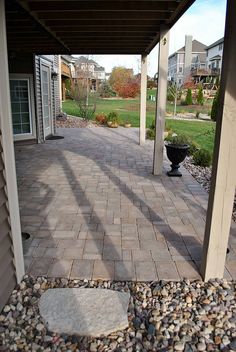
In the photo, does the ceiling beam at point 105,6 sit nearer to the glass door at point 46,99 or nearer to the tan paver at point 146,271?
the tan paver at point 146,271

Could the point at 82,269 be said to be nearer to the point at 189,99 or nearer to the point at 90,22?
the point at 90,22

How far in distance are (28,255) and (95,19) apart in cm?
365

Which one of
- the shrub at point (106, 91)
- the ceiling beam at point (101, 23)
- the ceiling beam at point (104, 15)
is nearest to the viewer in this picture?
the ceiling beam at point (104, 15)

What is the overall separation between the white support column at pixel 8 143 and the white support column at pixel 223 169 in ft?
4.89

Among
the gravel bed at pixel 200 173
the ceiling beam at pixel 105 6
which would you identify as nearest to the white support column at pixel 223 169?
the ceiling beam at pixel 105 6

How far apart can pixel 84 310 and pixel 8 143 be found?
1314 mm

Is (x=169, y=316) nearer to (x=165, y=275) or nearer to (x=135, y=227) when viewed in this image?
(x=165, y=275)

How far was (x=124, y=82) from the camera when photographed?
2978cm

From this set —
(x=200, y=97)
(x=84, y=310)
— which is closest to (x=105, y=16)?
(x=84, y=310)

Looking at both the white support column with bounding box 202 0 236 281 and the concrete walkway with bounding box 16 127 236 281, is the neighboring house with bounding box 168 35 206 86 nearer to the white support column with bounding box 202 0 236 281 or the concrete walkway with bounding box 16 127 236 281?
the concrete walkway with bounding box 16 127 236 281

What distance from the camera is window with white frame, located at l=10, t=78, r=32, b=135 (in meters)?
8.36

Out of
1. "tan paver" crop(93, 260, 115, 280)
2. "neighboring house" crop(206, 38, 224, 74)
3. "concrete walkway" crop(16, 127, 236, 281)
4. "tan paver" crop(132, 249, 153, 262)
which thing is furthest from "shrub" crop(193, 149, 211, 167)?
"neighboring house" crop(206, 38, 224, 74)

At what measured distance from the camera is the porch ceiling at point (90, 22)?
4035 mm

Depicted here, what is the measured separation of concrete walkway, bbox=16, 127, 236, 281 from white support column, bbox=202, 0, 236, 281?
0.26 metres
